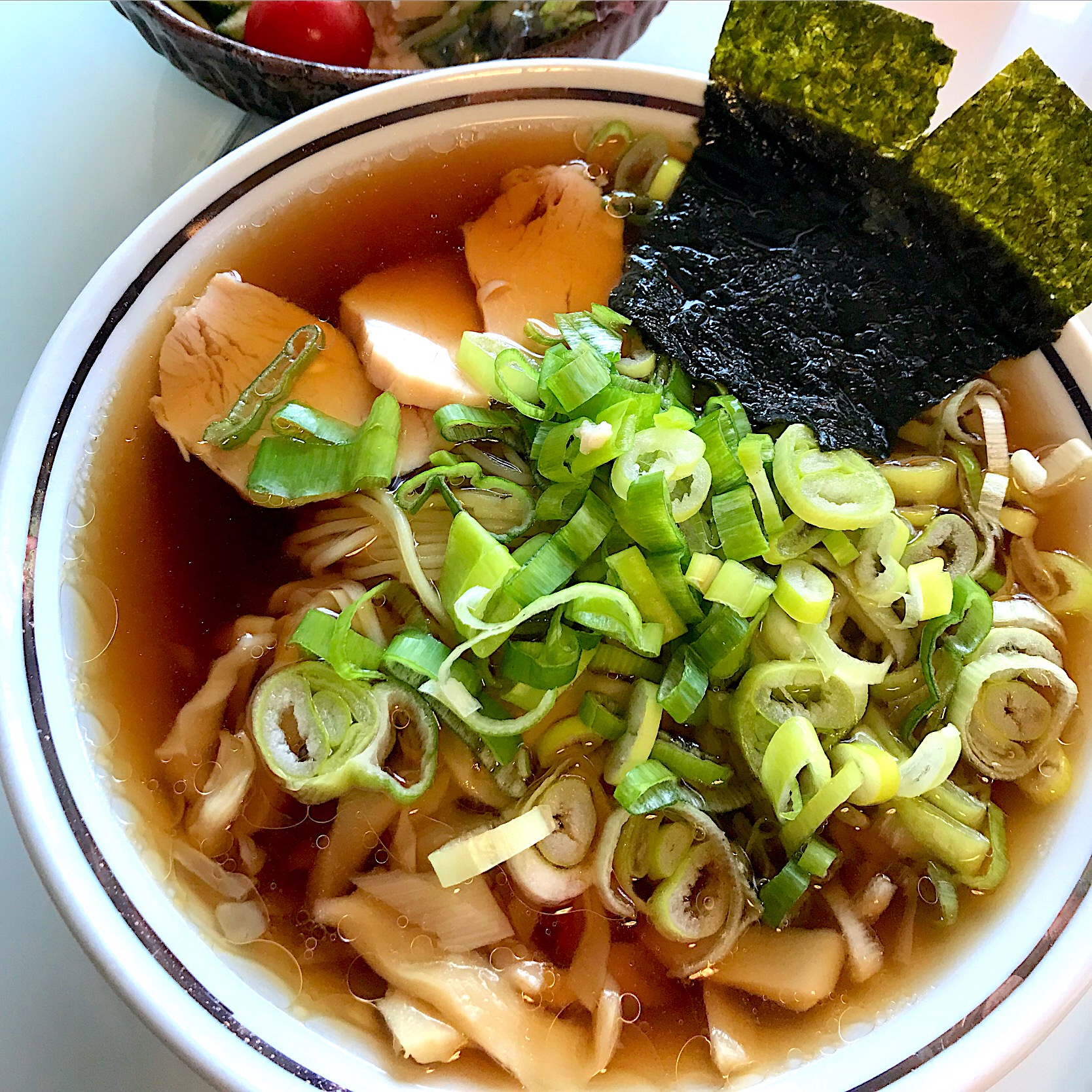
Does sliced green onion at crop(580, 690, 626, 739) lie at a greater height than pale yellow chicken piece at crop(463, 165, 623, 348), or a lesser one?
lesser

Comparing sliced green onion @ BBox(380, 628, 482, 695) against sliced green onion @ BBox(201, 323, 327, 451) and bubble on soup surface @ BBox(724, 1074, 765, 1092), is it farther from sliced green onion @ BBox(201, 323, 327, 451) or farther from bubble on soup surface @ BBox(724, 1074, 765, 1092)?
bubble on soup surface @ BBox(724, 1074, 765, 1092)

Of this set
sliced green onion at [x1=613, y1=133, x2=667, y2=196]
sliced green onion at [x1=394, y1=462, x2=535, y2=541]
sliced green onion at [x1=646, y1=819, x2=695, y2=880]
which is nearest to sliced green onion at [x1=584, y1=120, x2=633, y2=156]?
sliced green onion at [x1=613, y1=133, x2=667, y2=196]

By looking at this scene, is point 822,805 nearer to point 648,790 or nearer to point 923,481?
point 648,790

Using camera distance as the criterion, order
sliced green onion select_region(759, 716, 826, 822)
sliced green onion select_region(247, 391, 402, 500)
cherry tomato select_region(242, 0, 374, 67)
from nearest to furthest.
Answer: sliced green onion select_region(759, 716, 826, 822)
sliced green onion select_region(247, 391, 402, 500)
cherry tomato select_region(242, 0, 374, 67)

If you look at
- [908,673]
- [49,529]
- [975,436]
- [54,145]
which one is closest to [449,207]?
[54,145]

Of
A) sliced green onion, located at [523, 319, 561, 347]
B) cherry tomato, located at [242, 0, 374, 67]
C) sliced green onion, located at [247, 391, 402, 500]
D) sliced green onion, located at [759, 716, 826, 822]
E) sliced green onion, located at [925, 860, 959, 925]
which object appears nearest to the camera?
sliced green onion, located at [759, 716, 826, 822]

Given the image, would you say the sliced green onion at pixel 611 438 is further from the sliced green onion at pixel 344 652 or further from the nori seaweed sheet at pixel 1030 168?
the nori seaweed sheet at pixel 1030 168

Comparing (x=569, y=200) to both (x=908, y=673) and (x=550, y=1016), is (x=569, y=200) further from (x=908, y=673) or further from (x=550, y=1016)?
(x=550, y=1016)

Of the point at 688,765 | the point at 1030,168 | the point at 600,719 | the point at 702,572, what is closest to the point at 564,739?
the point at 600,719
